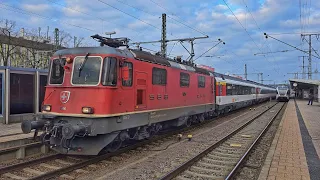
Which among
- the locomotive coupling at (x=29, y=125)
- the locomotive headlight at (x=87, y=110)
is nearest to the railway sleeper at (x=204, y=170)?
the locomotive headlight at (x=87, y=110)

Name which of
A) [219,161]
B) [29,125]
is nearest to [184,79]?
[219,161]

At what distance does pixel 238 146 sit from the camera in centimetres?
1076

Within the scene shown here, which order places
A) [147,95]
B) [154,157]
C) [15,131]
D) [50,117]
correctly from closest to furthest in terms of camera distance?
[50,117] → [154,157] → [147,95] → [15,131]

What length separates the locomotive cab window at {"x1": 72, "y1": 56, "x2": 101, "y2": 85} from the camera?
8.23 meters

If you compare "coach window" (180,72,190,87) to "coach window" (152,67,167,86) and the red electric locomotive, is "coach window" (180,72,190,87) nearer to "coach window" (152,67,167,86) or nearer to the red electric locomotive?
"coach window" (152,67,167,86)

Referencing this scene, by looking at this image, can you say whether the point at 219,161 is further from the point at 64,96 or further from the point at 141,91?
the point at 64,96

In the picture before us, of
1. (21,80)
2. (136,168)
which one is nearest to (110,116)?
(136,168)

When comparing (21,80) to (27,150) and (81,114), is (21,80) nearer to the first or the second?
(27,150)

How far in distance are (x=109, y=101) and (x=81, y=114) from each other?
830 millimetres

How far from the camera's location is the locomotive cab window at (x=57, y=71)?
874 cm

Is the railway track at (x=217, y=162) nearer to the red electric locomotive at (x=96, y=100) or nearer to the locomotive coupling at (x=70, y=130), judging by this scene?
the red electric locomotive at (x=96, y=100)

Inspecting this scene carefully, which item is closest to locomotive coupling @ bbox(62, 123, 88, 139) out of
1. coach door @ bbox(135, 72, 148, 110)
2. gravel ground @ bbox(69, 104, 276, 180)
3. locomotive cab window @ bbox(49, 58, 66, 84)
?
gravel ground @ bbox(69, 104, 276, 180)

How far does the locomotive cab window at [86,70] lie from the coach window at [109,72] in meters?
0.19

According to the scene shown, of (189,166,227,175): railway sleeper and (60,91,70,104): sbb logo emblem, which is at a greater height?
(60,91,70,104): sbb logo emblem
